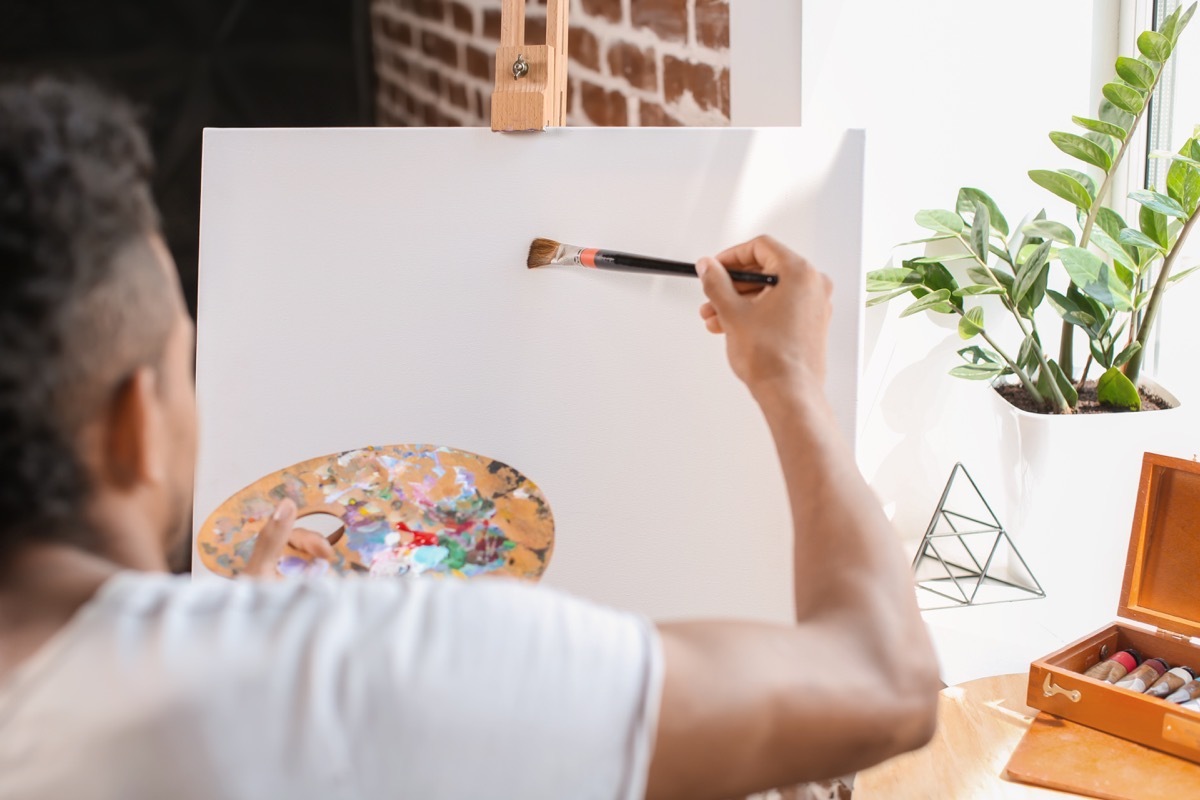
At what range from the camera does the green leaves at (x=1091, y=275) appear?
1.29m

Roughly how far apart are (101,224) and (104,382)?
0.08 m

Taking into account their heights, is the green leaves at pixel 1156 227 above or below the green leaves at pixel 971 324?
above

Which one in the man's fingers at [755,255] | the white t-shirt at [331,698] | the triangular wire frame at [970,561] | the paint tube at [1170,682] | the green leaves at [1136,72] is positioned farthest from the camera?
the triangular wire frame at [970,561]

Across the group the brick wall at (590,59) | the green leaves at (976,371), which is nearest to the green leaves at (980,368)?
the green leaves at (976,371)

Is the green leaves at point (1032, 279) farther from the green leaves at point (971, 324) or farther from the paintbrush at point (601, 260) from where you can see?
the paintbrush at point (601, 260)

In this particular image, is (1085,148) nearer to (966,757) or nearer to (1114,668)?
(1114,668)

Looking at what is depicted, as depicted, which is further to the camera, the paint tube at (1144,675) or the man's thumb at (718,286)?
the paint tube at (1144,675)

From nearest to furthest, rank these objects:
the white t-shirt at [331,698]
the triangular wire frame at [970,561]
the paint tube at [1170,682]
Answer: the white t-shirt at [331,698]
the paint tube at [1170,682]
the triangular wire frame at [970,561]

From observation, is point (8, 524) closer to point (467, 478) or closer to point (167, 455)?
point (167, 455)

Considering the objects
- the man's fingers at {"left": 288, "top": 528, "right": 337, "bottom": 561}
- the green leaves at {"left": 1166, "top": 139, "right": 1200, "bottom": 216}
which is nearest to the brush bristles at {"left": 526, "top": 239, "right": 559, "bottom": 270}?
the man's fingers at {"left": 288, "top": 528, "right": 337, "bottom": 561}

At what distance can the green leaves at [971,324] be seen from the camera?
1.38 meters

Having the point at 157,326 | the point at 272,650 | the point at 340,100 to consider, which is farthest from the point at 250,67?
the point at 272,650

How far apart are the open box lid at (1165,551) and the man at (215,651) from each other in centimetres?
78

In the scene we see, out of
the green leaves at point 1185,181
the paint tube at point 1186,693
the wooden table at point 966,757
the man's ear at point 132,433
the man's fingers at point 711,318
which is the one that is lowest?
the wooden table at point 966,757
